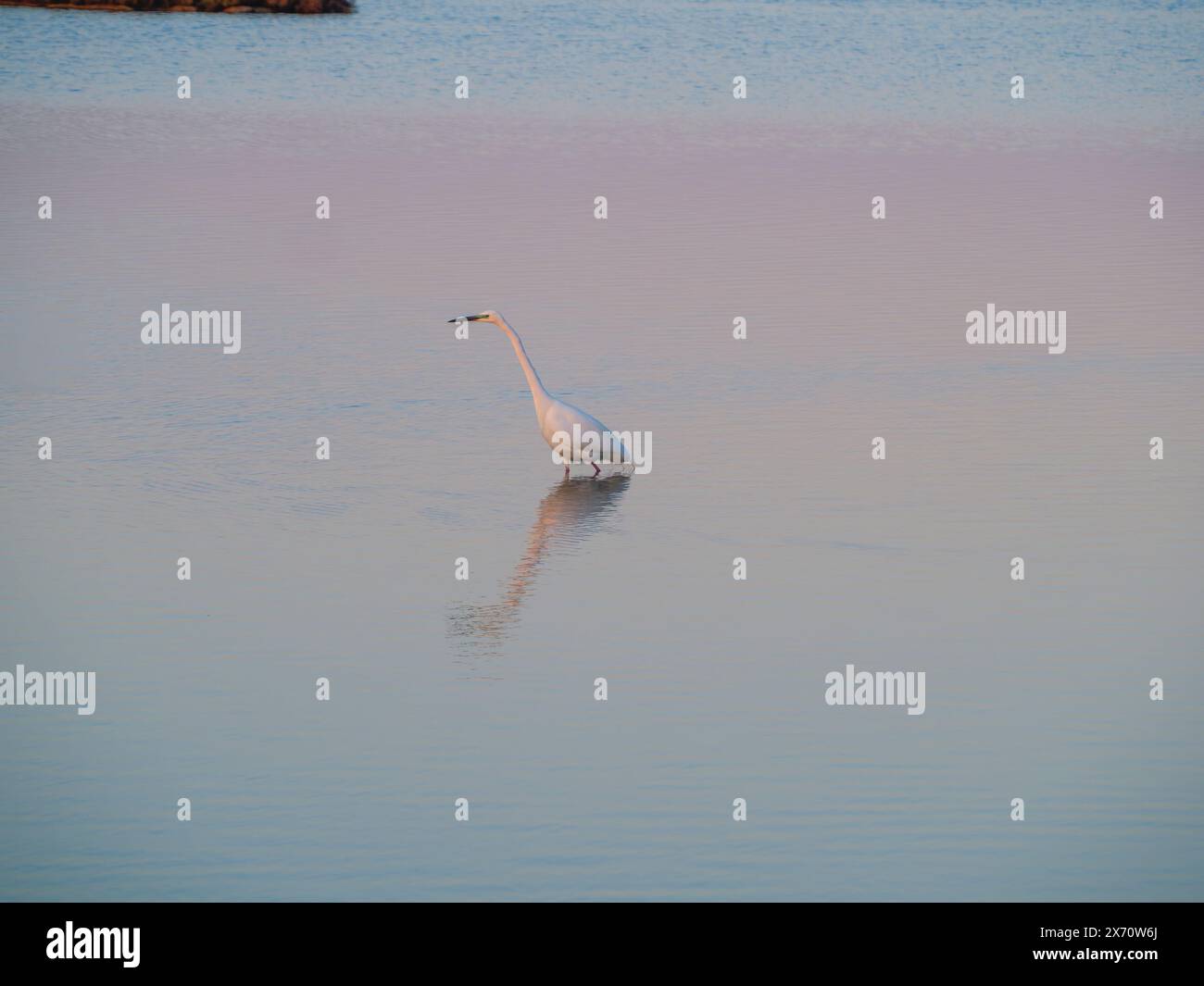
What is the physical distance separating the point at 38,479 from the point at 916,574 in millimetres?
5803

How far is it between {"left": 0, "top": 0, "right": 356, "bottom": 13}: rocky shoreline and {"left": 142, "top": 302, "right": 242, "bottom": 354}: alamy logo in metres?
Result: 24.3

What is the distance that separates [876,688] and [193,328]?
8850 mm

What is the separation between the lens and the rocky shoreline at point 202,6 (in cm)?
3850

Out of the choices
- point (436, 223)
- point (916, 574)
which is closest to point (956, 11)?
point (436, 223)

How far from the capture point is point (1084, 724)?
912 centimetres

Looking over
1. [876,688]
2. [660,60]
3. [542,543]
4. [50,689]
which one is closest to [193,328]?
[542,543]

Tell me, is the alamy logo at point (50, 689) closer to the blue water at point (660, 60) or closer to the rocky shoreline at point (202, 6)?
the blue water at point (660, 60)

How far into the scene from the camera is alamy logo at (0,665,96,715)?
9.02 m

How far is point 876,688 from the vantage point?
9.38 metres

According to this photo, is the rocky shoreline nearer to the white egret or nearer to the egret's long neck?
the egret's long neck

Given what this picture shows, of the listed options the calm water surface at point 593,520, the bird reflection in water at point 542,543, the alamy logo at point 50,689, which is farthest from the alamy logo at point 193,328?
the alamy logo at point 50,689

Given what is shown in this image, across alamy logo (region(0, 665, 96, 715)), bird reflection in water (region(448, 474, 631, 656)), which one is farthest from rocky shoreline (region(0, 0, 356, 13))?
alamy logo (region(0, 665, 96, 715))
